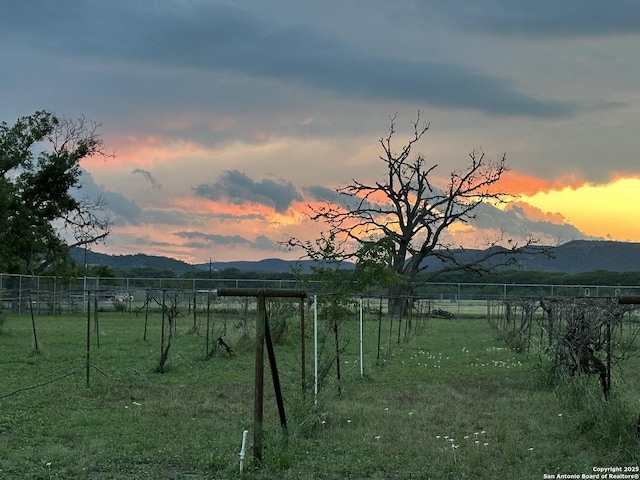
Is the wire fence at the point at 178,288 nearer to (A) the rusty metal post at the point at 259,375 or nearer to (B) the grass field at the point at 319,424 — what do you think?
(B) the grass field at the point at 319,424

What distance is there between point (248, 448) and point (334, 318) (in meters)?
4.93

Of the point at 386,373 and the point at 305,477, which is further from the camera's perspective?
the point at 386,373

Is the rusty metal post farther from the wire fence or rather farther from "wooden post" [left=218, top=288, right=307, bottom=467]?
the wire fence

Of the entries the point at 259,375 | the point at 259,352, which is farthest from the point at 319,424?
the point at 259,352

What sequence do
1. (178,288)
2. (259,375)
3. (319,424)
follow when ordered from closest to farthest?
(259,375), (319,424), (178,288)

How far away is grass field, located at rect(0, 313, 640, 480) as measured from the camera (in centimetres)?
761

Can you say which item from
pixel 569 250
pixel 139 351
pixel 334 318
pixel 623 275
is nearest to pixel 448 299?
pixel 623 275

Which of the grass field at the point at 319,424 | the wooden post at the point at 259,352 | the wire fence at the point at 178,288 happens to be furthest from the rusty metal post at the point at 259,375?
the wire fence at the point at 178,288

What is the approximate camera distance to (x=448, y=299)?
5375 centimetres

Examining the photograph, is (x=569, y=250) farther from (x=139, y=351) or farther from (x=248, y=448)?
(x=248, y=448)

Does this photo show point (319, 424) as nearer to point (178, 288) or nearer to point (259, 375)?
point (259, 375)

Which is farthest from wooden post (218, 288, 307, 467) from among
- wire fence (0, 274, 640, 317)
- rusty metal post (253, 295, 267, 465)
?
wire fence (0, 274, 640, 317)

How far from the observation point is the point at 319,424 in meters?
9.46

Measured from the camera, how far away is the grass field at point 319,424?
7609 mm
